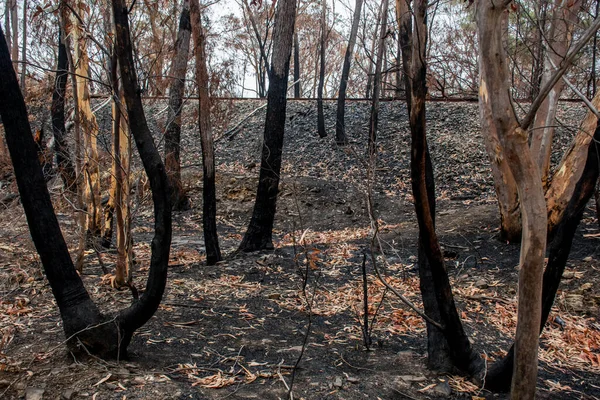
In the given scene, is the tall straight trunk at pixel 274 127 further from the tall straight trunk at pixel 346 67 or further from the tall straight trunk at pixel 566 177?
the tall straight trunk at pixel 346 67

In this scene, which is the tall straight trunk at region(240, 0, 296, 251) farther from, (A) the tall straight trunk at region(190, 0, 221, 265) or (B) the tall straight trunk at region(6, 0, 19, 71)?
(B) the tall straight trunk at region(6, 0, 19, 71)

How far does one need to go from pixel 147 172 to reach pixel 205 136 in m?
3.94

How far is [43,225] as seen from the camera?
11.3 feet

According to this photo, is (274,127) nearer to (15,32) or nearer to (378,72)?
(378,72)

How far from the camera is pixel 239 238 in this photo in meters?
10.8

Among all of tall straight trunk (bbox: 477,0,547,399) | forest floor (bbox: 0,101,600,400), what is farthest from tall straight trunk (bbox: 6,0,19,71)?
tall straight trunk (bbox: 477,0,547,399)

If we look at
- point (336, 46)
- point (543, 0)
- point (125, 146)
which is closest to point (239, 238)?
point (125, 146)

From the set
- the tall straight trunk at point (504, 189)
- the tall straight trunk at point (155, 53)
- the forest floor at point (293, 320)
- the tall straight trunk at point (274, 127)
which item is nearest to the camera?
the forest floor at point (293, 320)

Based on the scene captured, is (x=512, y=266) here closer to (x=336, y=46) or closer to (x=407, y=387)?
(x=407, y=387)

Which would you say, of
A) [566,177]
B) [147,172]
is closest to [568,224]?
[147,172]

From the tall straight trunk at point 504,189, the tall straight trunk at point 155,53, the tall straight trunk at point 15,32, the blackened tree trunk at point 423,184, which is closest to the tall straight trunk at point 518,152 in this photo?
the blackened tree trunk at point 423,184

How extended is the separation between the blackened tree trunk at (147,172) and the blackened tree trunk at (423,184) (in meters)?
1.88

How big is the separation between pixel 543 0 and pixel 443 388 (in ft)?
20.0

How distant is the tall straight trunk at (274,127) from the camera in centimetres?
805
